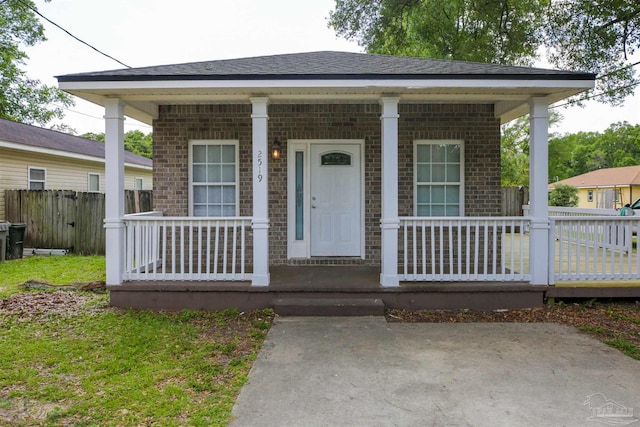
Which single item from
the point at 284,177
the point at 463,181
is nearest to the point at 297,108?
the point at 284,177

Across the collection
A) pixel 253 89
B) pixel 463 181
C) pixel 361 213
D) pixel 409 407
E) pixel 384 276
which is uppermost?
pixel 253 89

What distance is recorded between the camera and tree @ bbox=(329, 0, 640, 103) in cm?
1093

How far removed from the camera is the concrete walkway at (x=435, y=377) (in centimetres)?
293

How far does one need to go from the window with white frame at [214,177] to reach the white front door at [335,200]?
1.34 m

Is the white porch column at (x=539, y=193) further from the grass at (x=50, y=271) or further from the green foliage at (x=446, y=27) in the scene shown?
the green foliage at (x=446, y=27)

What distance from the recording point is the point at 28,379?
3510mm

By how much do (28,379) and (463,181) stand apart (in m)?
6.16

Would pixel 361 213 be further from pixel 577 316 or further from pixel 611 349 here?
pixel 611 349

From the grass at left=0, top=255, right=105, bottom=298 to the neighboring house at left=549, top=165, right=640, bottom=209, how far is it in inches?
1250

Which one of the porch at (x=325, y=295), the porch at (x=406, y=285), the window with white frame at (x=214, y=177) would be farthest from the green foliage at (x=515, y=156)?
the window with white frame at (x=214, y=177)

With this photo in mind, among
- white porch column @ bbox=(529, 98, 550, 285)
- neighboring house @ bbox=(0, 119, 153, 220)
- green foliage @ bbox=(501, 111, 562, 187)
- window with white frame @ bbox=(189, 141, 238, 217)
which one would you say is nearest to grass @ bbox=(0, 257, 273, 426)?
window with white frame @ bbox=(189, 141, 238, 217)

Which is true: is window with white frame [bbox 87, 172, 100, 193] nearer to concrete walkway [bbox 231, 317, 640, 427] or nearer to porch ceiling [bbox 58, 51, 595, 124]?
porch ceiling [bbox 58, 51, 595, 124]

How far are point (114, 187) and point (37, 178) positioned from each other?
27.3 feet

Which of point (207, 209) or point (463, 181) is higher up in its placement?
point (463, 181)
